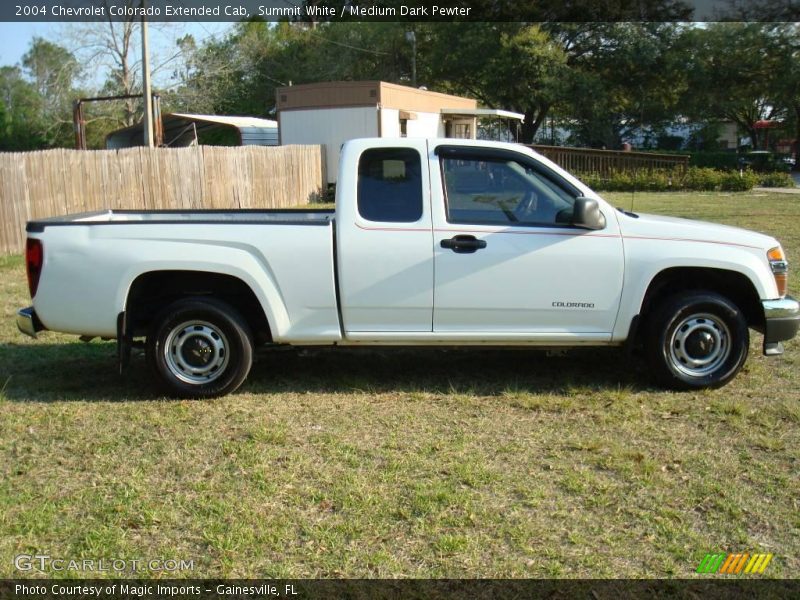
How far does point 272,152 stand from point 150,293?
56.1 ft

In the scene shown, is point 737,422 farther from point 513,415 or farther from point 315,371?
point 315,371

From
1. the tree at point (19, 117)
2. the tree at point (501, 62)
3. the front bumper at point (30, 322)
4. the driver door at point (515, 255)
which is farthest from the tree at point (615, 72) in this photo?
the front bumper at point (30, 322)

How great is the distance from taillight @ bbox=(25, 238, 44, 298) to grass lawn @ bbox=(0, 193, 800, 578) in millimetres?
892

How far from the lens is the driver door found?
19.0 feet

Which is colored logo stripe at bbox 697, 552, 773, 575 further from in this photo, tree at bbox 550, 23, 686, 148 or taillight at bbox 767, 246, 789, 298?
tree at bbox 550, 23, 686, 148

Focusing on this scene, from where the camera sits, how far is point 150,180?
1741cm

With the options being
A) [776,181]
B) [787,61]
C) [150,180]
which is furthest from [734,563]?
[787,61]

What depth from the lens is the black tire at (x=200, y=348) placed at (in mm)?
5891

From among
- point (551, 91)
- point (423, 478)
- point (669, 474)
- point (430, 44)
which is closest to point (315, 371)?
point (423, 478)

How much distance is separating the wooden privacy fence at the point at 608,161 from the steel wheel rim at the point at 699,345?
1026 inches

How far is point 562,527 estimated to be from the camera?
4.05m

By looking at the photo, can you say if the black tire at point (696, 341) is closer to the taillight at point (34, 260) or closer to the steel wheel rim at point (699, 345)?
the steel wheel rim at point (699, 345)

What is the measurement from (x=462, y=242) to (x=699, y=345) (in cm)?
191

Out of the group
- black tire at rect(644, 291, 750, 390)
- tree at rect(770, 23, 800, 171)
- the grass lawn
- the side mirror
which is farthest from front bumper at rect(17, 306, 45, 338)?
tree at rect(770, 23, 800, 171)
